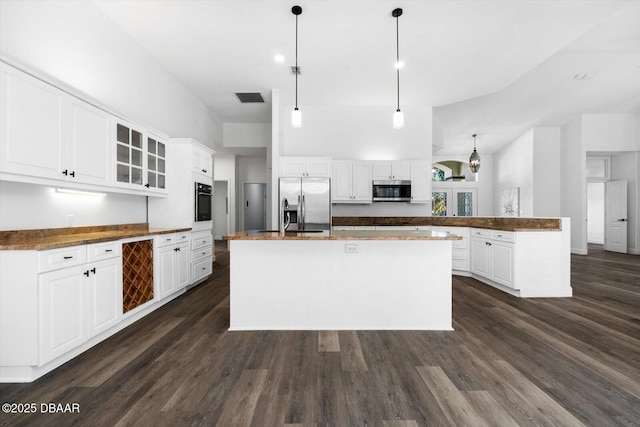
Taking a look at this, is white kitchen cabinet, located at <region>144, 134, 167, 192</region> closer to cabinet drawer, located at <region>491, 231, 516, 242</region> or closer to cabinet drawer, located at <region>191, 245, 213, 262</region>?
cabinet drawer, located at <region>191, 245, 213, 262</region>

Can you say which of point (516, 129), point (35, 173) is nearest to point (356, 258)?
point (35, 173)

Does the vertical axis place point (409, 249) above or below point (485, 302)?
above

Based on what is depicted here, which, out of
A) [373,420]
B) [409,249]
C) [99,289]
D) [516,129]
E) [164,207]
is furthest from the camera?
[516,129]

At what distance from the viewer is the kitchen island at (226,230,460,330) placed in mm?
2889

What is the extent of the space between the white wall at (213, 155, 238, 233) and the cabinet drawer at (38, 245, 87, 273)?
6285mm

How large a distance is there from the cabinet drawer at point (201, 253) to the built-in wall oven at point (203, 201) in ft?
1.53

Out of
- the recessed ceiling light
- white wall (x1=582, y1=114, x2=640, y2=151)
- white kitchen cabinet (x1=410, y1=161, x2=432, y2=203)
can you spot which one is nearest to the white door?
white wall (x1=582, y1=114, x2=640, y2=151)

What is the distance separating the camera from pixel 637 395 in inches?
72.1

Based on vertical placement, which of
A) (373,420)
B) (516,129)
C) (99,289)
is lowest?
(373,420)

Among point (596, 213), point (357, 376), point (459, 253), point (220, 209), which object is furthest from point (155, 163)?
point (596, 213)

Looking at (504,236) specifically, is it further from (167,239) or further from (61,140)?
(61,140)

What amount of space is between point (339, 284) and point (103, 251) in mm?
2083

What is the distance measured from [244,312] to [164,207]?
2.27 metres

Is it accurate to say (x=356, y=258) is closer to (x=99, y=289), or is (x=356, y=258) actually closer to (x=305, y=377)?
(x=305, y=377)
